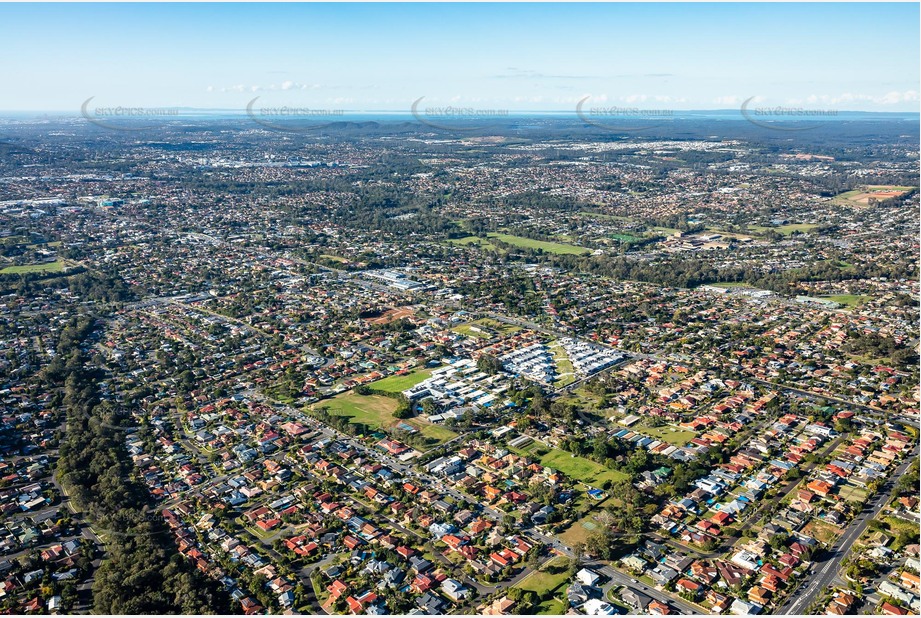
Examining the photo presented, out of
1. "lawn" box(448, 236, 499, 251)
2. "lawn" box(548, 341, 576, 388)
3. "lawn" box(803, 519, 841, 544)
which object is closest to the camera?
"lawn" box(803, 519, 841, 544)

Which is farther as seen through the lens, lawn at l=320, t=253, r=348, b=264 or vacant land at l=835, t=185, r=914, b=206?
vacant land at l=835, t=185, r=914, b=206

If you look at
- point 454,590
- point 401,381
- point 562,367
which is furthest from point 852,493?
point 401,381

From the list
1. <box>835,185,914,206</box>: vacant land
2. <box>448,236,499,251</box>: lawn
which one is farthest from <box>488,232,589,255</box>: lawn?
<box>835,185,914,206</box>: vacant land

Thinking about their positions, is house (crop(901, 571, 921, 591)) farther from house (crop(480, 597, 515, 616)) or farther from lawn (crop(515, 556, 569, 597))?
house (crop(480, 597, 515, 616))

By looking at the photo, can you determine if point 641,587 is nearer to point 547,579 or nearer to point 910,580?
point 547,579

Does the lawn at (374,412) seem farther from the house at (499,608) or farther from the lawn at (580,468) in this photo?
the house at (499,608)

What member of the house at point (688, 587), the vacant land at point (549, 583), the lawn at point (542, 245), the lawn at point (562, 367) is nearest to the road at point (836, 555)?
the house at point (688, 587)
